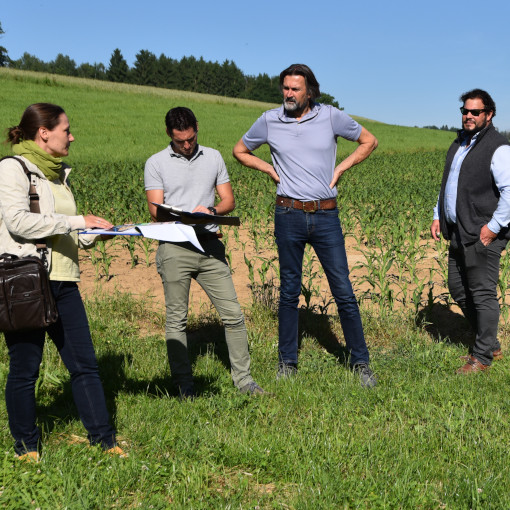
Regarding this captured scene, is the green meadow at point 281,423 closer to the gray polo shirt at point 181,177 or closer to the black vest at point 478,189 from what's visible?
the black vest at point 478,189

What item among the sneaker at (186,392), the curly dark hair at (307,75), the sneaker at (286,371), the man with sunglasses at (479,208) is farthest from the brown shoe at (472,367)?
the curly dark hair at (307,75)

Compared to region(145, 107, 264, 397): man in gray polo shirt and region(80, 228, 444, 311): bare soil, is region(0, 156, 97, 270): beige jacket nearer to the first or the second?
region(145, 107, 264, 397): man in gray polo shirt

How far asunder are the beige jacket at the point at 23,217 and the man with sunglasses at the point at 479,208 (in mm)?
3014

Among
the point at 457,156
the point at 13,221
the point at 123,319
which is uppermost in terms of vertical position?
the point at 457,156

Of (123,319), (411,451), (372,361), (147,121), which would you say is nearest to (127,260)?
(123,319)

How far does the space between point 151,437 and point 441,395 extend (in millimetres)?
1982

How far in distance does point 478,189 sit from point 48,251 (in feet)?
10.6

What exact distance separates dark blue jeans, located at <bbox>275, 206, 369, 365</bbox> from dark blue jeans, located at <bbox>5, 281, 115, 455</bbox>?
1802 mm

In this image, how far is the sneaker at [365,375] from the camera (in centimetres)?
442

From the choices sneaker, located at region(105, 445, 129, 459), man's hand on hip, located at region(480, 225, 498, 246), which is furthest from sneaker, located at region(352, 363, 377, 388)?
sneaker, located at region(105, 445, 129, 459)

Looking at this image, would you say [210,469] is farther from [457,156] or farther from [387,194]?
[387,194]

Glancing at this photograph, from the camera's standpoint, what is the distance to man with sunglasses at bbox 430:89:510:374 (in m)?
4.52

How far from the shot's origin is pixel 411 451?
132 inches

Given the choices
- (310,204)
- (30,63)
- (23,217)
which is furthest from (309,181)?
(30,63)
